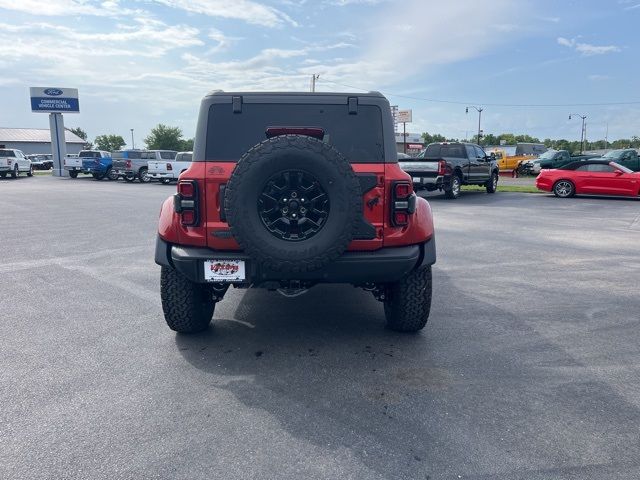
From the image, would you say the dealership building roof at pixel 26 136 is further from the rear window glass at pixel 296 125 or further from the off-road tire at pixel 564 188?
the rear window glass at pixel 296 125

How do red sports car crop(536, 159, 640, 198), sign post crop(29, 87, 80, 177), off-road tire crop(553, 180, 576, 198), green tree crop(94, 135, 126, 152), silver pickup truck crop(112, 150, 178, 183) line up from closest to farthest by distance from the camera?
red sports car crop(536, 159, 640, 198)
off-road tire crop(553, 180, 576, 198)
silver pickup truck crop(112, 150, 178, 183)
sign post crop(29, 87, 80, 177)
green tree crop(94, 135, 126, 152)

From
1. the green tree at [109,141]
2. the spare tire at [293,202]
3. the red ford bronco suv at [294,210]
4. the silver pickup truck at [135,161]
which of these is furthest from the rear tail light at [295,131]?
the green tree at [109,141]

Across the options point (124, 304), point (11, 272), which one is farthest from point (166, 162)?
point (124, 304)

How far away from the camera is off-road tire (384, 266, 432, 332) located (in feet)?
13.6

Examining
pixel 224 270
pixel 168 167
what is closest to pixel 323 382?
pixel 224 270

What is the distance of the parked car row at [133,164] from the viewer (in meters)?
27.5

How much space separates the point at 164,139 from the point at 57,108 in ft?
200

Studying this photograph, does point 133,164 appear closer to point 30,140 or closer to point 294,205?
point 294,205

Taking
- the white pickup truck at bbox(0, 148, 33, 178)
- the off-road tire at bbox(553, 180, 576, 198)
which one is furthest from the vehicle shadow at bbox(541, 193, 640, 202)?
the white pickup truck at bbox(0, 148, 33, 178)

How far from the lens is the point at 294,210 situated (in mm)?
3500

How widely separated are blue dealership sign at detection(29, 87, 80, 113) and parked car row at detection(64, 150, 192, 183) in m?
8.59

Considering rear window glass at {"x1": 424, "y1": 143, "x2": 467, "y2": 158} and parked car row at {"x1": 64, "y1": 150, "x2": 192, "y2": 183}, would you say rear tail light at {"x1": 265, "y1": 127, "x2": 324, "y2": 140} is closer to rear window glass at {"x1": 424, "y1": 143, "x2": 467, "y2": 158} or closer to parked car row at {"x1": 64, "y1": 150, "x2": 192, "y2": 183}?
rear window glass at {"x1": 424, "y1": 143, "x2": 467, "y2": 158}

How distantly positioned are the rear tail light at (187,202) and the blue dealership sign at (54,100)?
4221 centimetres

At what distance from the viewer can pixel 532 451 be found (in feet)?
8.74
